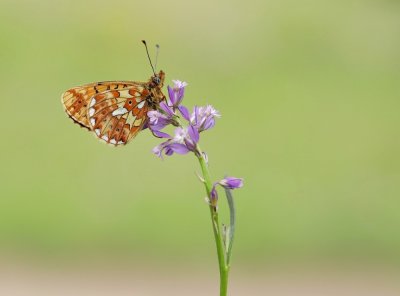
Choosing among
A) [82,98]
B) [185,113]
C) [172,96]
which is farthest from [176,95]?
[82,98]

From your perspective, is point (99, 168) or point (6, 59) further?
point (6, 59)

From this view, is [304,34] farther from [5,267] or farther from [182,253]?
[5,267]

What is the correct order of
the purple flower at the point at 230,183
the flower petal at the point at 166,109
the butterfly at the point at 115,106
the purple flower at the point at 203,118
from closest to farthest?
the purple flower at the point at 230,183, the purple flower at the point at 203,118, the flower petal at the point at 166,109, the butterfly at the point at 115,106

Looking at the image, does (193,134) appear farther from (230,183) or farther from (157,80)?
(157,80)

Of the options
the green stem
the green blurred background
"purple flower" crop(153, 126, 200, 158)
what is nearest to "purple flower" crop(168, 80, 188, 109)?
"purple flower" crop(153, 126, 200, 158)

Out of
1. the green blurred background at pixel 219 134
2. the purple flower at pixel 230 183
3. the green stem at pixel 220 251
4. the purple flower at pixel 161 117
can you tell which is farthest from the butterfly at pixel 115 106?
the green blurred background at pixel 219 134

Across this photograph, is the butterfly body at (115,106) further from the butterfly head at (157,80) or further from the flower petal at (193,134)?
the flower petal at (193,134)

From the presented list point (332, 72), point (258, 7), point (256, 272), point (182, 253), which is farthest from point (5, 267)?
point (258, 7)
